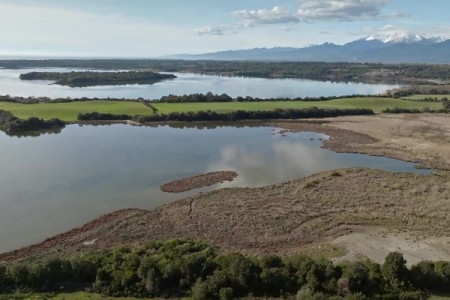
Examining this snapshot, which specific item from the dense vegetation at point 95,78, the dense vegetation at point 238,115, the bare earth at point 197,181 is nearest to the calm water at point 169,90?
the dense vegetation at point 95,78

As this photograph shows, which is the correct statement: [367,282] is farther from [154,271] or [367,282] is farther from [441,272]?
[154,271]

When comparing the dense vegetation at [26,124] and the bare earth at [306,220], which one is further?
the dense vegetation at [26,124]

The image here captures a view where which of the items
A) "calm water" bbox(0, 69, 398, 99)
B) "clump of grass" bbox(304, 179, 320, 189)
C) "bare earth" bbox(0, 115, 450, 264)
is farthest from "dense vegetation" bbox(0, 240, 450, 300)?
"calm water" bbox(0, 69, 398, 99)

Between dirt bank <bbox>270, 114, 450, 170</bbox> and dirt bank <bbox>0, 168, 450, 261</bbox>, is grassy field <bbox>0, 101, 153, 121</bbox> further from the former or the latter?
dirt bank <bbox>0, 168, 450, 261</bbox>

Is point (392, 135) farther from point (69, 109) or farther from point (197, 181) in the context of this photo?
point (69, 109)

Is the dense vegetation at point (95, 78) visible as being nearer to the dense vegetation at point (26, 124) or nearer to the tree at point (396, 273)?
the dense vegetation at point (26, 124)

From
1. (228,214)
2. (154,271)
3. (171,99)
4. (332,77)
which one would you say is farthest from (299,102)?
(332,77)
